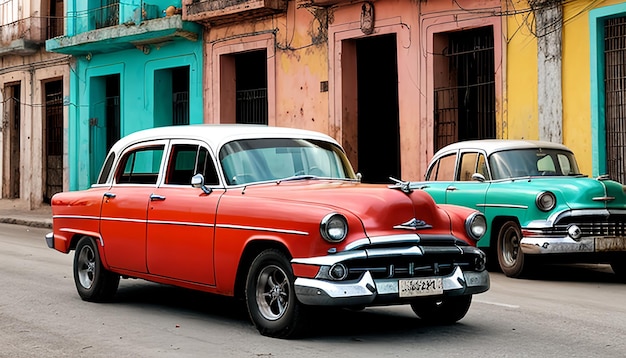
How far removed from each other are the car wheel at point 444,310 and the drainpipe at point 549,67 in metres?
8.55

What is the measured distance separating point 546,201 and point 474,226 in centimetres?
398

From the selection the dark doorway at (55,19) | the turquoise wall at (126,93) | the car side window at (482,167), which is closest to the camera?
the car side window at (482,167)

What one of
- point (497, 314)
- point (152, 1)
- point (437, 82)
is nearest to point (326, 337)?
point (497, 314)

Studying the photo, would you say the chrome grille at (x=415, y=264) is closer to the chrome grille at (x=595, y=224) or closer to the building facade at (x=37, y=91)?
the chrome grille at (x=595, y=224)

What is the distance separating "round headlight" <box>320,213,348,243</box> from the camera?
6477 millimetres

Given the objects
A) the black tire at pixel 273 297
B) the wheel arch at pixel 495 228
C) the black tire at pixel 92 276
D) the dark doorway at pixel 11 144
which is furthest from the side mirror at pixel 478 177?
the dark doorway at pixel 11 144

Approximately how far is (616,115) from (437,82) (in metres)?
3.87

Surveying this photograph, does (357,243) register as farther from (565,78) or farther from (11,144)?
(11,144)

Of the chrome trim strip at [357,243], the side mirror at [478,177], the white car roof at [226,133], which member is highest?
the white car roof at [226,133]

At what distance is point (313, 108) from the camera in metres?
20.2

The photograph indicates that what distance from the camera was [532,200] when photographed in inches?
436

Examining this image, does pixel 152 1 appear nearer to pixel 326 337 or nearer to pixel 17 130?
pixel 17 130

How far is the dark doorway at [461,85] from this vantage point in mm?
17281

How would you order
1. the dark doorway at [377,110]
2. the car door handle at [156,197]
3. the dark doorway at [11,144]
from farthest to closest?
the dark doorway at [11,144]
the dark doorway at [377,110]
the car door handle at [156,197]
